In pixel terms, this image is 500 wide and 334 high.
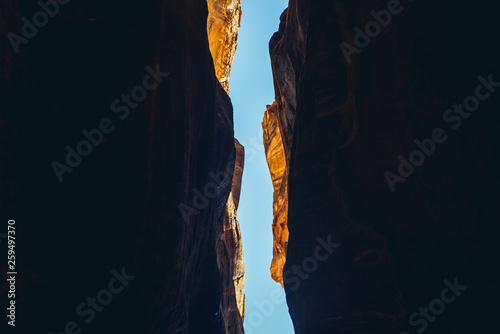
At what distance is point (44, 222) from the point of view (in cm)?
497

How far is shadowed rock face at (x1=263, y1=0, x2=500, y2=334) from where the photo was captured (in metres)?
6.12

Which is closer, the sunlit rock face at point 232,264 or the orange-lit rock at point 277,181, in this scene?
the sunlit rock face at point 232,264

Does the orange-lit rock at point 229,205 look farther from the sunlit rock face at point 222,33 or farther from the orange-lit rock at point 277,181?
the orange-lit rock at point 277,181

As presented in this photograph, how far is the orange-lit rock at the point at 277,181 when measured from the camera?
939 inches

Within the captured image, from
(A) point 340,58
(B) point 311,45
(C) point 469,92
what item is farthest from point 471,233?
(B) point 311,45

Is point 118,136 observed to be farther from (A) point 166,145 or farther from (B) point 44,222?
(B) point 44,222

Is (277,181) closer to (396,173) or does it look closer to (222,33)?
(222,33)

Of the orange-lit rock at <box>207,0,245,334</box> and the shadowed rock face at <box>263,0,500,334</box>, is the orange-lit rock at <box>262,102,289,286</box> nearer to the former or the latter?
the orange-lit rock at <box>207,0,245,334</box>

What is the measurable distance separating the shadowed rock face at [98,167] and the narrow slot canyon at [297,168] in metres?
0.03

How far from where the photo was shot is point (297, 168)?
379 inches

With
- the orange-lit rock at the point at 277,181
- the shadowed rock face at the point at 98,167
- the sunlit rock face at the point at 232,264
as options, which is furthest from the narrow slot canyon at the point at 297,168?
the orange-lit rock at the point at 277,181

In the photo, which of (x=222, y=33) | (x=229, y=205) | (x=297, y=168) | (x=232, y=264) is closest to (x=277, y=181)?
(x=229, y=205)

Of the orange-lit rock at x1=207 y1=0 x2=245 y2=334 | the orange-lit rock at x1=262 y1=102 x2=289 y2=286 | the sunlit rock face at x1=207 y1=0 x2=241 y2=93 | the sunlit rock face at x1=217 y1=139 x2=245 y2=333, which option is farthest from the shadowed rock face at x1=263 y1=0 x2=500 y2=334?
the sunlit rock face at x1=207 y1=0 x2=241 y2=93

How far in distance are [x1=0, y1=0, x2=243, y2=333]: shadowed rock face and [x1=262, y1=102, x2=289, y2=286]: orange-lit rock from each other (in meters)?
16.4
